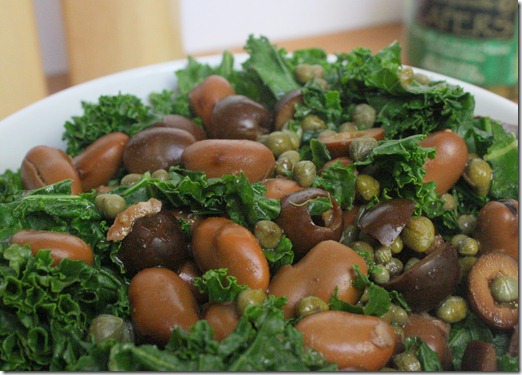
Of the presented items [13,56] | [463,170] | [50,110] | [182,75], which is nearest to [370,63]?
[463,170]

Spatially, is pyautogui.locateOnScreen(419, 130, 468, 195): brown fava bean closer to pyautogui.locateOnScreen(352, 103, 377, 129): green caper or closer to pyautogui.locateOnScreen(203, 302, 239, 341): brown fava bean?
A: pyautogui.locateOnScreen(352, 103, 377, 129): green caper

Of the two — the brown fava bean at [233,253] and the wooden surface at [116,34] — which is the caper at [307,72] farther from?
the wooden surface at [116,34]

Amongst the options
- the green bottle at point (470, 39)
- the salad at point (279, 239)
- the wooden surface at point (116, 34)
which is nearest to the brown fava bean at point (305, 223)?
the salad at point (279, 239)

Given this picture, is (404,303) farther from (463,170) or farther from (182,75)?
(182,75)

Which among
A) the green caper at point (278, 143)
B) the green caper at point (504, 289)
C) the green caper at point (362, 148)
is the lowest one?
the green caper at point (504, 289)

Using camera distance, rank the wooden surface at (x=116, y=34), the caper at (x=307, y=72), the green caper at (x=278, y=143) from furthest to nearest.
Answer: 1. the wooden surface at (x=116, y=34)
2. the caper at (x=307, y=72)
3. the green caper at (x=278, y=143)

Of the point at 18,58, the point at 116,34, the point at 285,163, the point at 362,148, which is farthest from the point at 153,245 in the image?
the point at 116,34

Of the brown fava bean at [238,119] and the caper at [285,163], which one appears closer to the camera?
the caper at [285,163]
